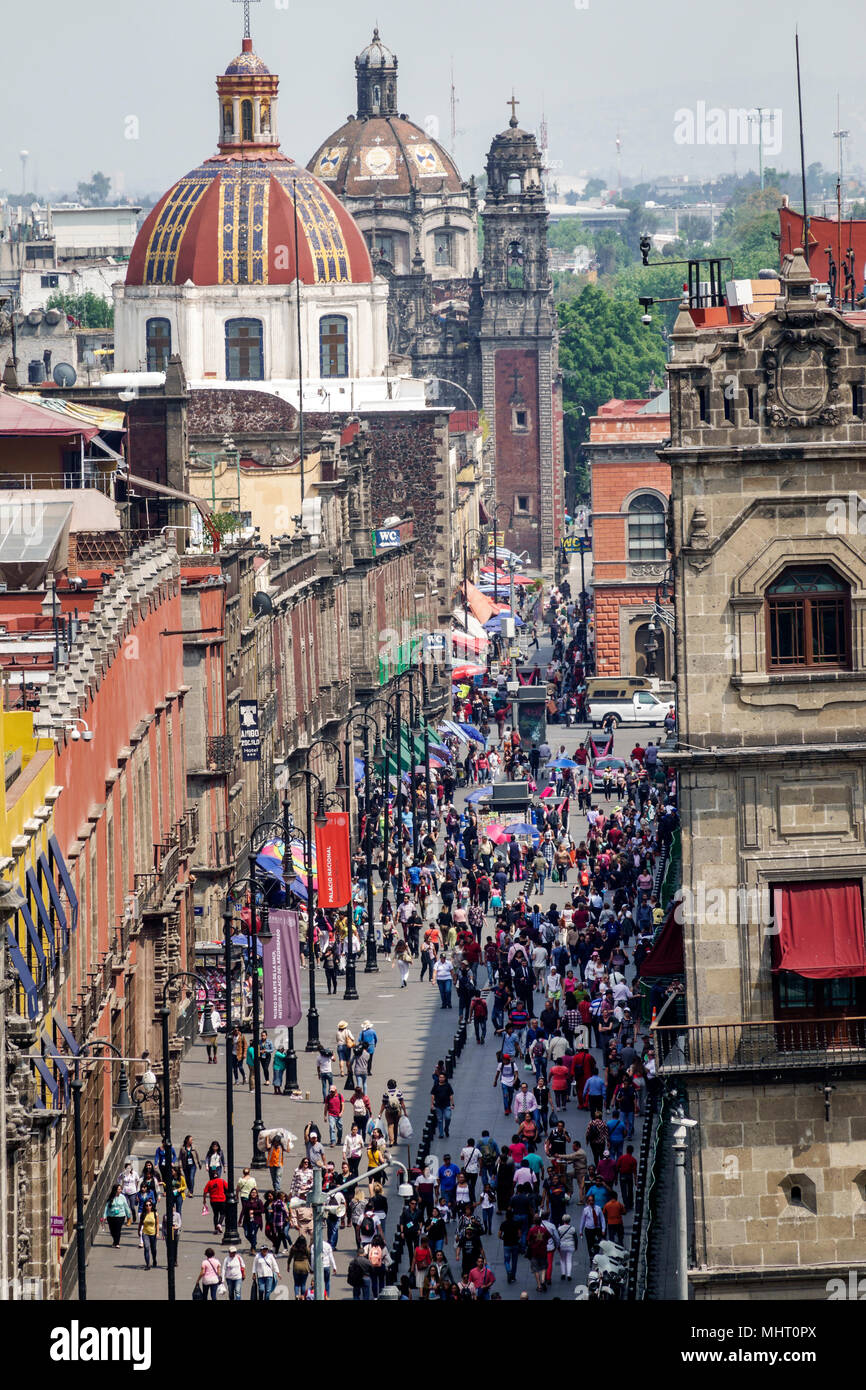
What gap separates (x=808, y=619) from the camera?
80.0ft

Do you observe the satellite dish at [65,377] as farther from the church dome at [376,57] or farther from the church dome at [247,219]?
the church dome at [376,57]

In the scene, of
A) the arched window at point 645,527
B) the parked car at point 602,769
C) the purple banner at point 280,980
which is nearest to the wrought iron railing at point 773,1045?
the purple banner at point 280,980

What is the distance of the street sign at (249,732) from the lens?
174ft

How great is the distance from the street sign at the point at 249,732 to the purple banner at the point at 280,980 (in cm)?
1526

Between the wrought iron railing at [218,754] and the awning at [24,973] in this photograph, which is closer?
the awning at [24,973]

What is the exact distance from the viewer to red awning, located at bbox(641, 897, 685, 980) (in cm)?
2558

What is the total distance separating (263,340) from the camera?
99.4 meters

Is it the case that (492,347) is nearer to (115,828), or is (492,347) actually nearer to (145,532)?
(145,532)

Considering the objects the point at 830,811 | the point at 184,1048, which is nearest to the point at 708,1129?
the point at 830,811

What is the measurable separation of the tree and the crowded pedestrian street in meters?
108

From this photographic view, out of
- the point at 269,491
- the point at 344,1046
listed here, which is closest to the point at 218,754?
the point at 344,1046

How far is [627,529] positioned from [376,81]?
10207 cm

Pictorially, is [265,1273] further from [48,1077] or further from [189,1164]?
[189,1164]

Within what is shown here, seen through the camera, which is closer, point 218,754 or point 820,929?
point 820,929
